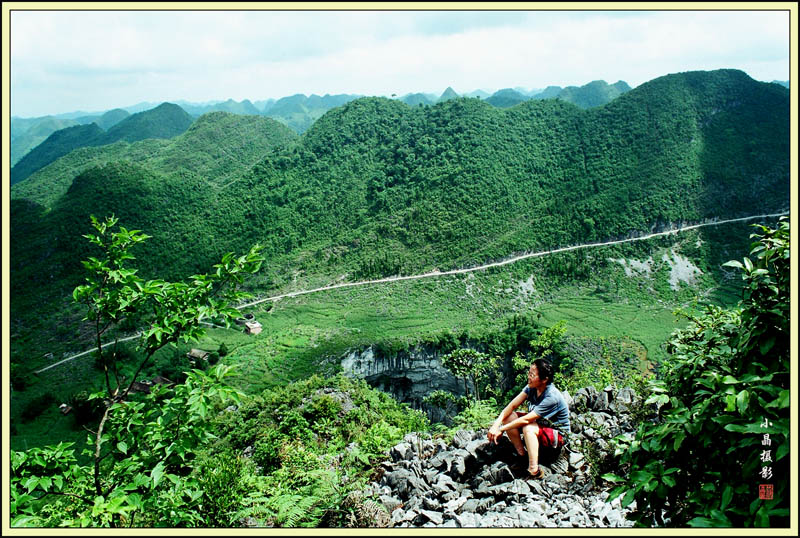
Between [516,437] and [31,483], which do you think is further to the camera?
[516,437]

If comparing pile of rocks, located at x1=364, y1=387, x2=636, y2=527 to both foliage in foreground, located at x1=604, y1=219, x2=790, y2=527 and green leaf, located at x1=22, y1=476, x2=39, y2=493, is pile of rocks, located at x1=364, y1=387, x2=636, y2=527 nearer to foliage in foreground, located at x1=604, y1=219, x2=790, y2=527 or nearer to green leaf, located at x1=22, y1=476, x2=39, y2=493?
foliage in foreground, located at x1=604, y1=219, x2=790, y2=527

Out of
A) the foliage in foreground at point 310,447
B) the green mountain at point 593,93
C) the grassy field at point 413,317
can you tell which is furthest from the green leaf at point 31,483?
the green mountain at point 593,93

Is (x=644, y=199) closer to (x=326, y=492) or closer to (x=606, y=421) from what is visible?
(x=606, y=421)

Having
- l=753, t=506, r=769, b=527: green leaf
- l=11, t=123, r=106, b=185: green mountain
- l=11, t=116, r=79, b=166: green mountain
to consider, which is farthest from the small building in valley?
l=11, t=116, r=79, b=166: green mountain

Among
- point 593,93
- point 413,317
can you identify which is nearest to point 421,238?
point 413,317

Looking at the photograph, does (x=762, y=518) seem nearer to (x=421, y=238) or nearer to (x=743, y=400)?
(x=743, y=400)

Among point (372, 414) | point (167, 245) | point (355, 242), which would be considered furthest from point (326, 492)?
point (167, 245)
